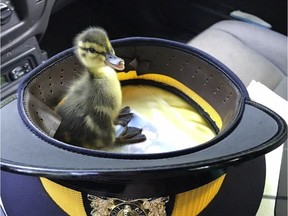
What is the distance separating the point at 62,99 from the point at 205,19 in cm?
78

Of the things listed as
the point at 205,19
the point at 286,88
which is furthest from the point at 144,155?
the point at 205,19

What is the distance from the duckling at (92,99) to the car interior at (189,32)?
0.57 ft

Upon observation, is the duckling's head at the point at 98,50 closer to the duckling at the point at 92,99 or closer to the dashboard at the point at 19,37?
the duckling at the point at 92,99

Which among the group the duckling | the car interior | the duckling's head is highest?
the duckling's head

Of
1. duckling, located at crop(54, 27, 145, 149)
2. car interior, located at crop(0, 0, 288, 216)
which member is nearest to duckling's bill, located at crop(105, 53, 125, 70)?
duckling, located at crop(54, 27, 145, 149)

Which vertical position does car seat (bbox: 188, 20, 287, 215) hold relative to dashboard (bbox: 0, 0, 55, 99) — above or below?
below

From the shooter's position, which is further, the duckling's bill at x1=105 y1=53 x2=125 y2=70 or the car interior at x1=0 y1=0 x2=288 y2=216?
the car interior at x1=0 y1=0 x2=288 y2=216

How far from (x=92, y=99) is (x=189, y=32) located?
2.77 feet

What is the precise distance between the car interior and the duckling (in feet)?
0.57

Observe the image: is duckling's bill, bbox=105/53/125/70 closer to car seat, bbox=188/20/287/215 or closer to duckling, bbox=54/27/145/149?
duckling, bbox=54/27/145/149

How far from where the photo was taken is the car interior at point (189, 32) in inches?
39.1

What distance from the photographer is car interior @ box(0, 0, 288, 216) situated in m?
0.99

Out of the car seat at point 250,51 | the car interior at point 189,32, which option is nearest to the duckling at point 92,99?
the car interior at point 189,32

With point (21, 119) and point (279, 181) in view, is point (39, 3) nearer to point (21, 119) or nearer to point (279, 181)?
point (21, 119)
